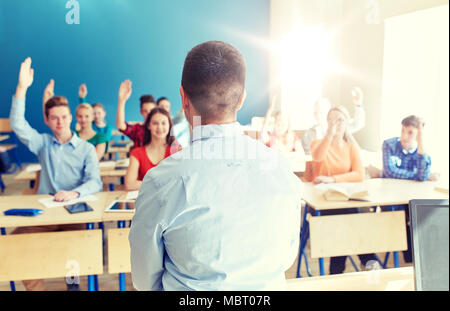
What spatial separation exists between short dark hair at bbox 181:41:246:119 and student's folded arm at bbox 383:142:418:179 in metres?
2.46

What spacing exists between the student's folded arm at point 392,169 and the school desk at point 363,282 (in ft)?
5.93

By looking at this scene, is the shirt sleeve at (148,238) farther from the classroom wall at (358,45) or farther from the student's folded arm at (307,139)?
the classroom wall at (358,45)

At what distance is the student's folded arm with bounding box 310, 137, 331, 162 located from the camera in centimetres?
278

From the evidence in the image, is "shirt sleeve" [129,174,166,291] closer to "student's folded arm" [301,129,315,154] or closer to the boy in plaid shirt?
the boy in plaid shirt

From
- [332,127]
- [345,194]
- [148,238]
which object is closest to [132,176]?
[345,194]

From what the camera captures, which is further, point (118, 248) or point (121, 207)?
point (121, 207)

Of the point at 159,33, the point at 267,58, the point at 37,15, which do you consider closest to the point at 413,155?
the point at 267,58

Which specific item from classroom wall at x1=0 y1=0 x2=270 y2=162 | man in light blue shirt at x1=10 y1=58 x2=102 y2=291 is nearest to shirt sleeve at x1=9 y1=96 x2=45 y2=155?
man in light blue shirt at x1=10 y1=58 x2=102 y2=291

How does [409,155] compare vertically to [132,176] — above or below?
above

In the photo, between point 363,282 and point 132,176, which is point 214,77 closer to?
point 363,282

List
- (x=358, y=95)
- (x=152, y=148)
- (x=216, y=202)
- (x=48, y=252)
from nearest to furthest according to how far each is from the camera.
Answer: (x=216, y=202), (x=48, y=252), (x=152, y=148), (x=358, y=95)

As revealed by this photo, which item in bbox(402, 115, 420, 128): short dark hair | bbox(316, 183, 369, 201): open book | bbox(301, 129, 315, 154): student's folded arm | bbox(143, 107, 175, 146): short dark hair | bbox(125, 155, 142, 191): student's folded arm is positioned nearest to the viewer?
bbox(316, 183, 369, 201): open book

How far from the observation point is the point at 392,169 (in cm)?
295

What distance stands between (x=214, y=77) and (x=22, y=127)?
1966 mm
